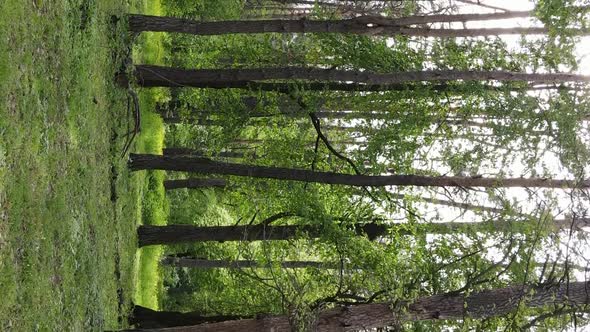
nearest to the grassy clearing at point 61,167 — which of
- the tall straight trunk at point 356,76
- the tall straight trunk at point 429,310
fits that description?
the tall straight trunk at point 356,76

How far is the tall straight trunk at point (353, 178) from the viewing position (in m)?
11.9

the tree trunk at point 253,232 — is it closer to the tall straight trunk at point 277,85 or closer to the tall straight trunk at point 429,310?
the tall straight trunk at point 277,85

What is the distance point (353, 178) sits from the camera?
40.5 feet

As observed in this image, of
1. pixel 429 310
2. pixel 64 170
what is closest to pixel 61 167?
pixel 64 170

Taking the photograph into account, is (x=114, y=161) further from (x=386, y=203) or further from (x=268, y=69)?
(x=386, y=203)

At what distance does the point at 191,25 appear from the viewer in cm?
1199

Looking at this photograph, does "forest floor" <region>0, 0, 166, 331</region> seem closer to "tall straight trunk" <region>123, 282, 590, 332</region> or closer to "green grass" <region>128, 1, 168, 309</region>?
"tall straight trunk" <region>123, 282, 590, 332</region>

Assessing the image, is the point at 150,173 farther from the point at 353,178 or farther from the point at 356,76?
the point at 356,76

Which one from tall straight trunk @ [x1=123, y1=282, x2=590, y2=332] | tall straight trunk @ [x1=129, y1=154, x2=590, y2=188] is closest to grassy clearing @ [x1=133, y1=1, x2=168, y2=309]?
tall straight trunk @ [x1=129, y1=154, x2=590, y2=188]

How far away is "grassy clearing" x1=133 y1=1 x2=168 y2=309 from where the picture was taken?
17000mm

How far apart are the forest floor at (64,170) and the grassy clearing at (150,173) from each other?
271 centimetres

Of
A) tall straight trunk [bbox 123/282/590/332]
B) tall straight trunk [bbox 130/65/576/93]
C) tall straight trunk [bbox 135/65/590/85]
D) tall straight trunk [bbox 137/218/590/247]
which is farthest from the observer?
tall straight trunk [bbox 137/218/590/247]

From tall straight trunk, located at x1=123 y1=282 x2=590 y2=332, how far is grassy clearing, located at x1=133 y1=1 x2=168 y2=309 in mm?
7796

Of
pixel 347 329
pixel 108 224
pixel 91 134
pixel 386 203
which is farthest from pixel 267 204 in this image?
pixel 347 329
